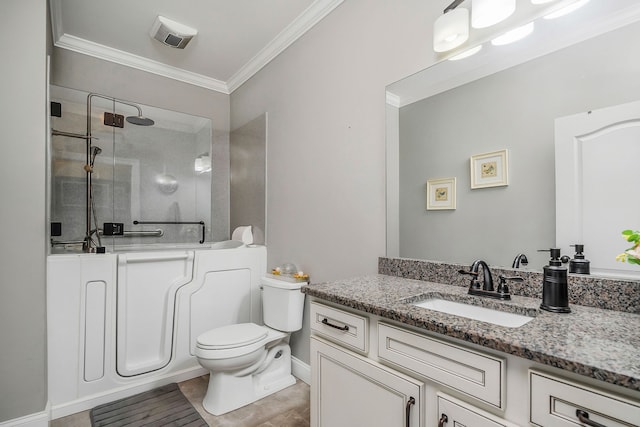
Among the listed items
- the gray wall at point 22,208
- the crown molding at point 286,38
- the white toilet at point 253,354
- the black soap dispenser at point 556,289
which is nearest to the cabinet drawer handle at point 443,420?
the black soap dispenser at point 556,289

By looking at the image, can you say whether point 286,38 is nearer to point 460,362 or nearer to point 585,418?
point 460,362

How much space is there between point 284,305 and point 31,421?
1.46 m

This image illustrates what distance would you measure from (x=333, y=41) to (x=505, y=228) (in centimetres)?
158

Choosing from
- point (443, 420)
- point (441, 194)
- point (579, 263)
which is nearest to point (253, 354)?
point (443, 420)

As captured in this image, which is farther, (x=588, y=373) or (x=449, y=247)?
(x=449, y=247)

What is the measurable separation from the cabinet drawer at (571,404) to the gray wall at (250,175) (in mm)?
2276

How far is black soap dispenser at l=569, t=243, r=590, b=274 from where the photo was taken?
109cm

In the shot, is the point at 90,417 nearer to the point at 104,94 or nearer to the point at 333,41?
the point at 104,94

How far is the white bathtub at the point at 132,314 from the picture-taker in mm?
1907

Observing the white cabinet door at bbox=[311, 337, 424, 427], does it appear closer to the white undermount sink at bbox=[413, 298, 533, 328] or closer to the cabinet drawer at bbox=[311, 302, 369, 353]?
the cabinet drawer at bbox=[311, 302, 369, 353]

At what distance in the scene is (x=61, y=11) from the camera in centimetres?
223

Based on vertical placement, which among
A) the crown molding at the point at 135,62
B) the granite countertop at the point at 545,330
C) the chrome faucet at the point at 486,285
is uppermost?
the crown molding at the point at 135,62

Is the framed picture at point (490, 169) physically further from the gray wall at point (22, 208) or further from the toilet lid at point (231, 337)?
the gray wall at point (22, 208)

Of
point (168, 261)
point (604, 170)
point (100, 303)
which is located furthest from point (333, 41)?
point (100, 303)
